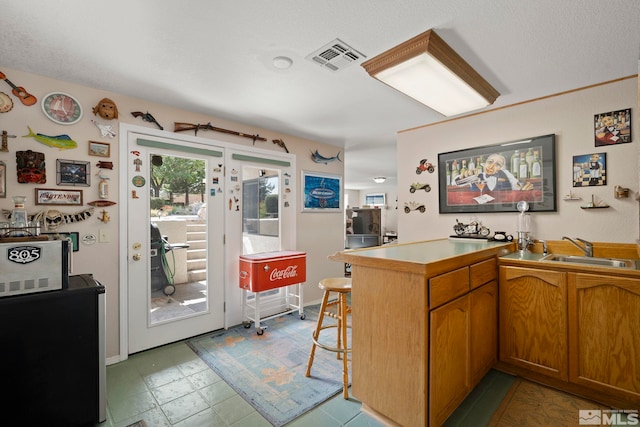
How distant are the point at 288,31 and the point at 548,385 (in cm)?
286

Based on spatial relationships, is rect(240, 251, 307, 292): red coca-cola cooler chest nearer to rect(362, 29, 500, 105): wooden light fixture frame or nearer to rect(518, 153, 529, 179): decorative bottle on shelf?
rect(362, 29, 500, 105): wooden light fixture frame

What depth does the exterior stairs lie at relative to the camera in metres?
2.91

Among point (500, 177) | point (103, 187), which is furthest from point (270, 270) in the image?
point (500, 177)

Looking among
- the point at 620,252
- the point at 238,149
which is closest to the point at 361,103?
the point at 238,149

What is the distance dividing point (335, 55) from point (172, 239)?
2191 millimetres

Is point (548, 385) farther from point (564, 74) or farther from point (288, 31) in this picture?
point (288, 31)

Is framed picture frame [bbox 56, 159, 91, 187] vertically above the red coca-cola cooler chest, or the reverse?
framed picture frame [bbox 56, 159, 91, 187]

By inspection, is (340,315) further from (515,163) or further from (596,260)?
(515,163)

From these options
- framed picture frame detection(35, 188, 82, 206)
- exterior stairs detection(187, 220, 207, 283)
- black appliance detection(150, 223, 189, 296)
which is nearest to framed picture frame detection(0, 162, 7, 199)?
→ framed picture frame detection(35, 188, 82, 206)

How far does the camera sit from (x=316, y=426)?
1.69 metres

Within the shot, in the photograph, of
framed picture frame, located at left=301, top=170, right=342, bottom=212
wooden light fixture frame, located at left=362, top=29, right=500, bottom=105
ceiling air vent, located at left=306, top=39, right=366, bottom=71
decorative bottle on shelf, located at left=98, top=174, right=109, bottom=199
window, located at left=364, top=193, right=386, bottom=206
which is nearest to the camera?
wooden light fixture frame, located at left=362, top=29, right=500, bottom=105

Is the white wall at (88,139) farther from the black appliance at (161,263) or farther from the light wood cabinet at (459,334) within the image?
the light wood cabinet at (459,334)

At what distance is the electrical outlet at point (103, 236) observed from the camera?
2363mm

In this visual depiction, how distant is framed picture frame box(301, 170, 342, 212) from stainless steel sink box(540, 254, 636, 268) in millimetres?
2524
